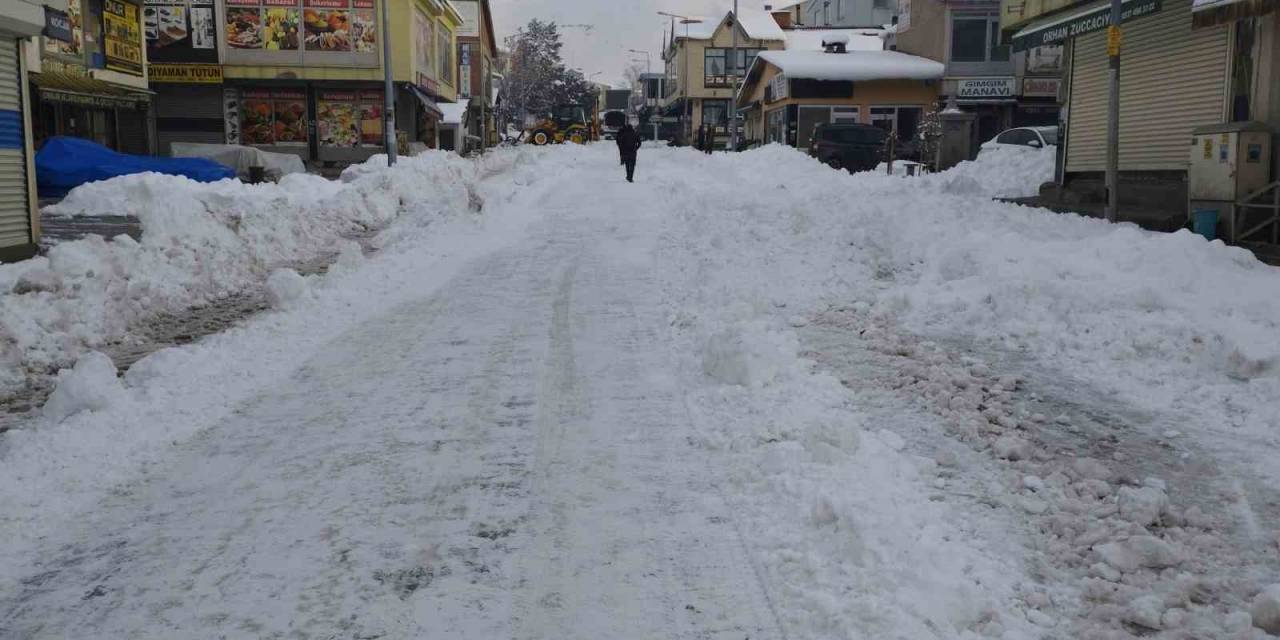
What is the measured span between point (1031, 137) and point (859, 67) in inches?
832

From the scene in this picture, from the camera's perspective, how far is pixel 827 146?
3089 centimetres

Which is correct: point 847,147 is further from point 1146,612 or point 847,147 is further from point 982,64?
point 1146,612

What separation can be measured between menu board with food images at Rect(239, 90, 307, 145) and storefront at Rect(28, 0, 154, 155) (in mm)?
6310

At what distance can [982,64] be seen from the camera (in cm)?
4497

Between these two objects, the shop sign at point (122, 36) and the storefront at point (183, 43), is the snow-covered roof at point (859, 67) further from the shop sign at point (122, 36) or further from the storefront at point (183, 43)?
the shop sign at point (122, 36)

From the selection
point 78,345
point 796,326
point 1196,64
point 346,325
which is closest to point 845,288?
point 796,326

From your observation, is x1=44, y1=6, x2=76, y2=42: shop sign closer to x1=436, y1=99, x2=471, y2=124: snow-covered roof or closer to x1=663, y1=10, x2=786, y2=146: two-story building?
x1=436, y1=99, x2=471, y2=124: snow-covered roof

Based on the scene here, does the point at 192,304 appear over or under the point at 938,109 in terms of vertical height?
under

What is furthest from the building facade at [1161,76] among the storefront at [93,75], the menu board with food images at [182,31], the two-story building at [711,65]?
the two-story building at [711,65]

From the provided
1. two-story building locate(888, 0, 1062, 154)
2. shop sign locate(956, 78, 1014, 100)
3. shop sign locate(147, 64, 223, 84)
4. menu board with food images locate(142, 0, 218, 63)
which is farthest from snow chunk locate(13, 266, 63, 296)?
shop sign locate(956, 78, 1014, 100)

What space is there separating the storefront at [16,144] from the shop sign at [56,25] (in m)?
0.41

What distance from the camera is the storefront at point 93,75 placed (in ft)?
72.8

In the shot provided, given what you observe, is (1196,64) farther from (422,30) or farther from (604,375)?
(422,30)

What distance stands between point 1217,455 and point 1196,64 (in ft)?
42.2
